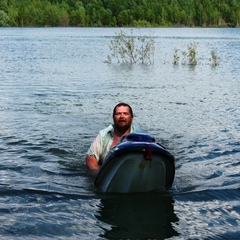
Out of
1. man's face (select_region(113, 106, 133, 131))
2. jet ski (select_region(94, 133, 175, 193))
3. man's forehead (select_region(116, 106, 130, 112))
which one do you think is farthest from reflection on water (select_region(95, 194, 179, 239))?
man's forehead (select_region(116, 106, 130, 112))

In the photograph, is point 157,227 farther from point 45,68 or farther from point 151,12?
point 151,12

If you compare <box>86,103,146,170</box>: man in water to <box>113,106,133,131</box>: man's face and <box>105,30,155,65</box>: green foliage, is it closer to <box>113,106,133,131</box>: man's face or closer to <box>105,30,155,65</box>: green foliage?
<box>113,106,133,131</box>: man's face

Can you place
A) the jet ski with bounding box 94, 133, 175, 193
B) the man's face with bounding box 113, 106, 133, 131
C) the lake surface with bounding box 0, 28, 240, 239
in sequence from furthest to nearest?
the man's face with bounding box 113, 106, 133, 131, the jet ski with bounding box 94, 133, 175, 193, the lake surface with bounding box 0, 28, 240, 239

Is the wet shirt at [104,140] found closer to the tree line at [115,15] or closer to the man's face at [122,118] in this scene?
the man's face at [122,118]

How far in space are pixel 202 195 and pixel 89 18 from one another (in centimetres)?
16219

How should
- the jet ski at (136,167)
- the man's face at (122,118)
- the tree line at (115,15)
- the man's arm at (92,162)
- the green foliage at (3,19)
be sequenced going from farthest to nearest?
the tree line at (115,15) → the green foliage at (3,19) → the man's arm at (92,162) → the man's face at (122,118) → the jet ski at (136,167)

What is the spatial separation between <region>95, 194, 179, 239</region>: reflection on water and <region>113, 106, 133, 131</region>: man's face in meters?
1.17

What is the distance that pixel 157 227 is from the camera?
831 centimetres

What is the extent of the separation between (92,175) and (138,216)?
199 cm

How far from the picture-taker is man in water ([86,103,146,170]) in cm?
983

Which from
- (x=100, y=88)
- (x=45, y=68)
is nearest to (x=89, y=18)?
(x=45, y=68)

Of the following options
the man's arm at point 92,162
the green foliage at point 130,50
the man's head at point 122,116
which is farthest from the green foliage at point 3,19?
the man's head at point 122,116

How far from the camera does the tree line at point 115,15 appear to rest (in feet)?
526

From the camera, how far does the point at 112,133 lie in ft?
33.2
